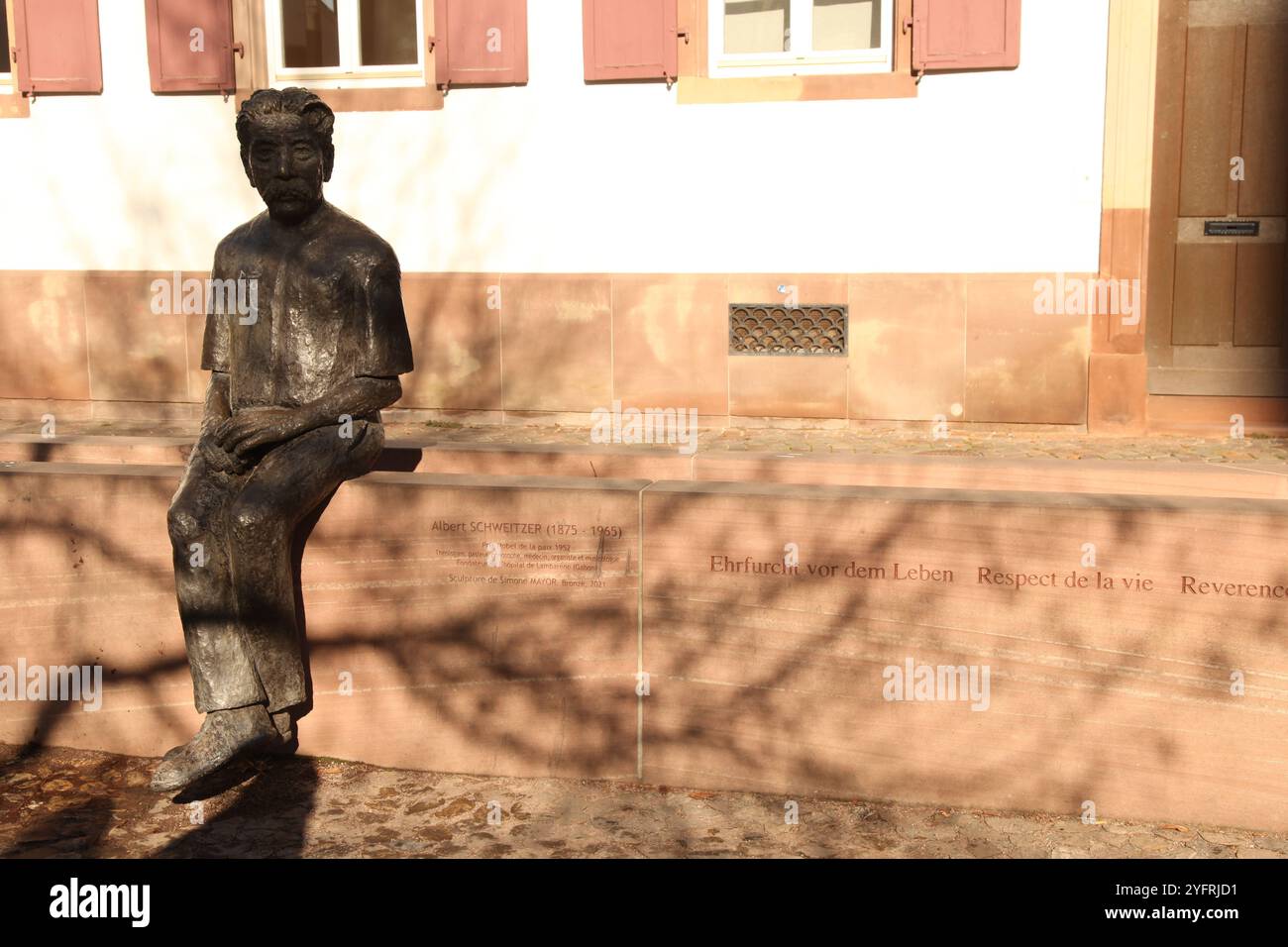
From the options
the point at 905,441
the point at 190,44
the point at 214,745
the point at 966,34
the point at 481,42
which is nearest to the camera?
the point at 214,745

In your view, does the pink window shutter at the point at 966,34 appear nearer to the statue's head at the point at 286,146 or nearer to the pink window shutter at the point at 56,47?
the pink window shutter at the point at 56,47

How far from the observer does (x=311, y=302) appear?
169 inches

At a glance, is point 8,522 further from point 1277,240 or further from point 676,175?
point 1277,240

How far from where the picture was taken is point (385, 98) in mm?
10219

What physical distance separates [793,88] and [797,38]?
47cm

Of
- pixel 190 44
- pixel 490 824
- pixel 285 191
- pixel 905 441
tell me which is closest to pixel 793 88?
pixel 905 441

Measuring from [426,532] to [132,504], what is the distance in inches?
36.6

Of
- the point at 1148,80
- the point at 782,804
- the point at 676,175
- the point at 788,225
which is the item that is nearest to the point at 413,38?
the point at 676,175

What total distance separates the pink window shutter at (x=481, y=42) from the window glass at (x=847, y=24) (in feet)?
6.65

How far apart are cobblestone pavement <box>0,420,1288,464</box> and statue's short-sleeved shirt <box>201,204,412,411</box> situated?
4.19 m

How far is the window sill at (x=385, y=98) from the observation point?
10148 mm

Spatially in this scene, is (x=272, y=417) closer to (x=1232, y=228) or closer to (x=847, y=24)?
(x=847, y=24)

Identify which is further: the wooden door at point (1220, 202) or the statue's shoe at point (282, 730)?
the wooden door at point (1220, 202)

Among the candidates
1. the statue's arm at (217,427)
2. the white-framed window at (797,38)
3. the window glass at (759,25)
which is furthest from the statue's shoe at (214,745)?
the window glass at (759,25)
